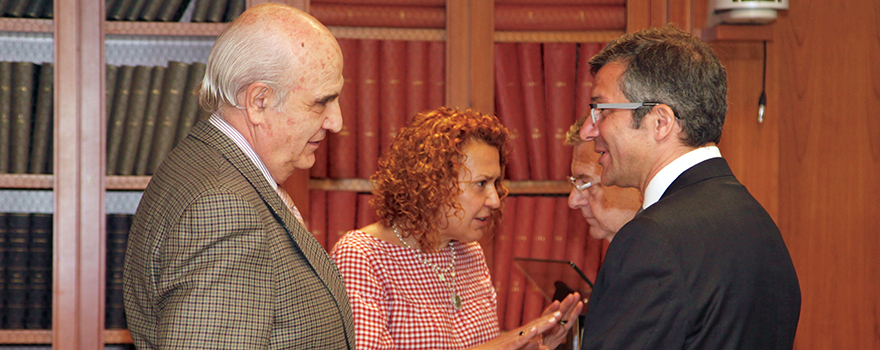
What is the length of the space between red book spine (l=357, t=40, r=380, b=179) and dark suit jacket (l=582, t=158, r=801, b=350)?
1.33m

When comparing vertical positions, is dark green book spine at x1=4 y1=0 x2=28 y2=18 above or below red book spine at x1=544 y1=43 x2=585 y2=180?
above

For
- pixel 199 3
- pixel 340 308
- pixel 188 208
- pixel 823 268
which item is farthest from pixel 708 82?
pixel 199 3

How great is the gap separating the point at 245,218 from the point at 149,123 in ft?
4.98

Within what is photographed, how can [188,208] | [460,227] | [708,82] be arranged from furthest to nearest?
[460,227] < [708,82] < [188,208]

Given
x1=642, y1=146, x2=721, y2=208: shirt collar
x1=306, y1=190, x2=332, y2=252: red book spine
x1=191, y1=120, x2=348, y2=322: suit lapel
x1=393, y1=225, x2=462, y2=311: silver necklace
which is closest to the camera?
x1=191, y1=120, x2=348, y2=322: suit lapel

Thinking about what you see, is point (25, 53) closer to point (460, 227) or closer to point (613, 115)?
point (460, 227)

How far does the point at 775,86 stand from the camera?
2.31 meters

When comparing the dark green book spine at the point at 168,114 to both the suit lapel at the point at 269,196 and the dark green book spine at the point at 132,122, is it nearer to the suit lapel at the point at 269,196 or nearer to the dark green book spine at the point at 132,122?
the dark green book spine at the point at 132,122

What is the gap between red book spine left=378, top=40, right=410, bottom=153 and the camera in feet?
7.66

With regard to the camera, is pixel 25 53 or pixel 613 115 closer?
pixel 613 115

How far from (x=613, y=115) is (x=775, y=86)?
133 centimetres

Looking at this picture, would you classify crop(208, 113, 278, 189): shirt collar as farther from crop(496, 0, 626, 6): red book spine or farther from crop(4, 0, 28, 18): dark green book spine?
crop(4, 0, 28, 18): dark green book spine

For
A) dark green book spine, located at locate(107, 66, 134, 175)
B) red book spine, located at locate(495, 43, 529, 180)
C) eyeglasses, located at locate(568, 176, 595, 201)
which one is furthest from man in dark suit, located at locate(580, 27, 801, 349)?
dark green book spine, located at locate(107, 66, 134, 175)

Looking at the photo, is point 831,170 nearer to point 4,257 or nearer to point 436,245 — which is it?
point 436,245
